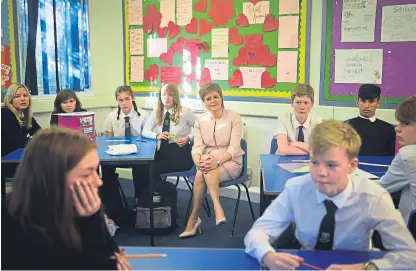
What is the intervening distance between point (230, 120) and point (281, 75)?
0.98m

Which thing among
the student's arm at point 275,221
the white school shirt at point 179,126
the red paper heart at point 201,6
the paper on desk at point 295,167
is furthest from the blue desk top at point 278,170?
the red paper heart at point 201,6

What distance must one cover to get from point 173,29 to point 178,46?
0.68 ft

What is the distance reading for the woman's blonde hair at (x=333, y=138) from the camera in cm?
166

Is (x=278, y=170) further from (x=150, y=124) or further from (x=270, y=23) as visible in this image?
(x=270, y=23)

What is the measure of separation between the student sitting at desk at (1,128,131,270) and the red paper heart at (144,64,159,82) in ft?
13.7

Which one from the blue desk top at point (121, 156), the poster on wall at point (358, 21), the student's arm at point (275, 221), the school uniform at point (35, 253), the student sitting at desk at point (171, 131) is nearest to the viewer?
the school uniform at point (35, 253)

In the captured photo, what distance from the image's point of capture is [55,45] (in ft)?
16.7

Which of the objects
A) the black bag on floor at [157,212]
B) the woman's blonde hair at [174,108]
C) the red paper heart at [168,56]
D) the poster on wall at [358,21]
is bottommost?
the black bag on floor at [157,212]

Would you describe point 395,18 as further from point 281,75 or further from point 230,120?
point 230,120

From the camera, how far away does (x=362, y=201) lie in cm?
167

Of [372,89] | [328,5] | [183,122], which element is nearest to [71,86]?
[183,122]

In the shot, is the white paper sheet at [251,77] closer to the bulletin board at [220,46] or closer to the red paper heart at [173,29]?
the bulletin board at [220,46]

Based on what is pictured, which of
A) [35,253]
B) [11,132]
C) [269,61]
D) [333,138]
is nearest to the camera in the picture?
[35,253]

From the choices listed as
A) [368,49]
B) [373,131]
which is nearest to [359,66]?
[368,49]
